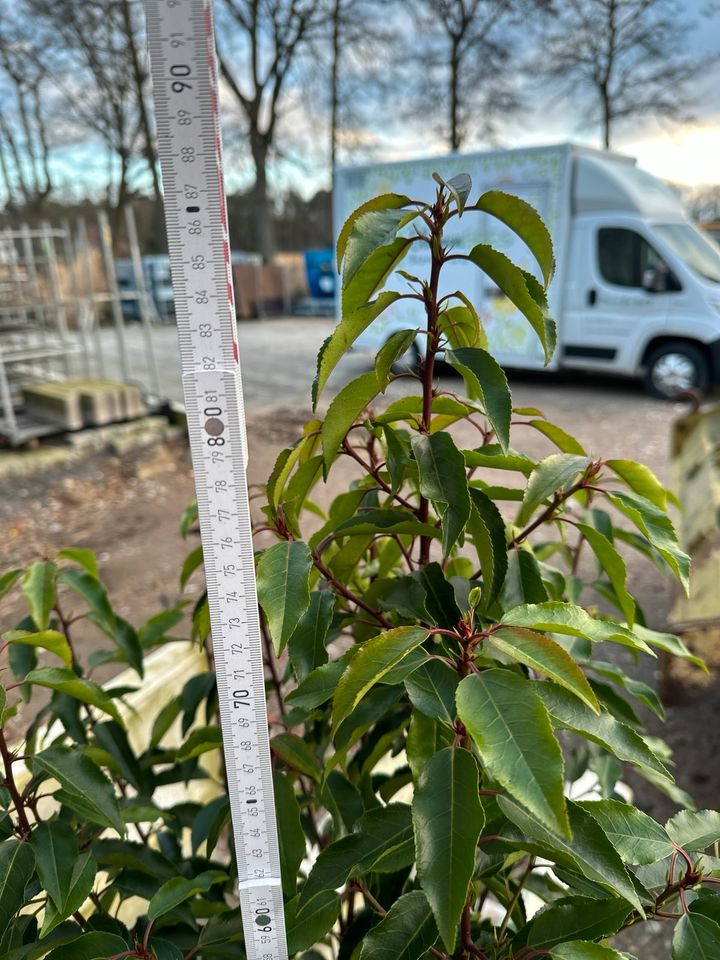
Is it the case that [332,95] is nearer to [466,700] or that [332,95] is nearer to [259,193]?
[259,193]

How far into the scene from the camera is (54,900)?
83cm

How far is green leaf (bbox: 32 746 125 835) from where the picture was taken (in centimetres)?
87

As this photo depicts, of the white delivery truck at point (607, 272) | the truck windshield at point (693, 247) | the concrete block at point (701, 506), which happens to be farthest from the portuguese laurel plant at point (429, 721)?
the truck windshield at point (693, 247)

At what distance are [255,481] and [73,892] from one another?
5037 millimetres

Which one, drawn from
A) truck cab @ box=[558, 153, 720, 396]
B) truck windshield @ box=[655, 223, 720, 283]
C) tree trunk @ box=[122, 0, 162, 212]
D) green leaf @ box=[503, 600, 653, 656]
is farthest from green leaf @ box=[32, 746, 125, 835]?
tree trunk @ box=[122, 0, 162, 212]

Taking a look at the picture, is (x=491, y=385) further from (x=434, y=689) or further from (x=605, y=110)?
(x=605, y=110)

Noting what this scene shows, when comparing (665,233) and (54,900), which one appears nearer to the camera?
(54,900)

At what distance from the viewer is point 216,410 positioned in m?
0.70

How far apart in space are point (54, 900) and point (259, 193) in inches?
830

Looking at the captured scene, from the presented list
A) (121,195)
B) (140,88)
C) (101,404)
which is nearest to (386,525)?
(101,404)

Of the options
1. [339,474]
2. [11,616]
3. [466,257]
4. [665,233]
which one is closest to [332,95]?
[665,233]

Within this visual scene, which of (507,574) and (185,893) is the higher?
(507,574)

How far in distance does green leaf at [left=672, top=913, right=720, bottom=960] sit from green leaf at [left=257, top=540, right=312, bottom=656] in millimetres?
507

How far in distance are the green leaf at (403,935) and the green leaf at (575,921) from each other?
123mm
